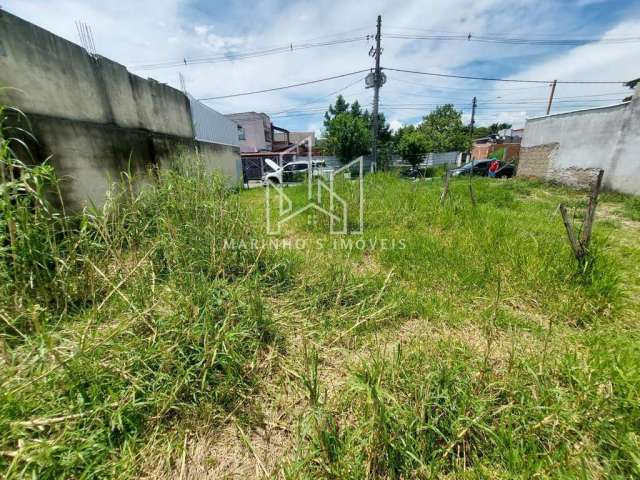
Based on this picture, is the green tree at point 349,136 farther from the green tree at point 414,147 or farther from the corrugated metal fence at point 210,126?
the corrugated metal fence at point 210,126

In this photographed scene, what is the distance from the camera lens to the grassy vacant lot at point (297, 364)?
103cm

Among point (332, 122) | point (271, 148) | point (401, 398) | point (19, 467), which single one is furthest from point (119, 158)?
point (271, 148)

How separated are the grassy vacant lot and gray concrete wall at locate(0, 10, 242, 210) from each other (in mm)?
1332

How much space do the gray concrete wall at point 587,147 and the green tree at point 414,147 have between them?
622 cm

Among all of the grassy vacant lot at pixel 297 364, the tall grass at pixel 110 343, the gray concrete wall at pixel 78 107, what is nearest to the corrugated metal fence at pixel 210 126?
the gray concrete wall at pixel 78 107

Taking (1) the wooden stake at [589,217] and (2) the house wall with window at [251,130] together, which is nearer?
(1) the wooden stake at [589,217]

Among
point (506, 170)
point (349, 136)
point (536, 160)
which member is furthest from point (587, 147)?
point (349, 136)

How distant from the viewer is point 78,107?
3.01 metres

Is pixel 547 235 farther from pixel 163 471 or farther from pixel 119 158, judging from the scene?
pixel 119 158

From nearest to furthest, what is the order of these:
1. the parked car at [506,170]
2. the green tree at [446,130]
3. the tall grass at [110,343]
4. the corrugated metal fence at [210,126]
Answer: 1. the tall grass at [110,343]
2. the corrugated metal fence at [210,126]
3. the parked car at [506,170]
4. the green tree at [446,130]

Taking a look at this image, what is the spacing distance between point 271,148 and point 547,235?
27.1 meters

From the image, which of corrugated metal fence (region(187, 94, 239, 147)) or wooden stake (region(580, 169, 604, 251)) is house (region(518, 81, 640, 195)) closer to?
wooden stake (region(580, 169, 604, 251))

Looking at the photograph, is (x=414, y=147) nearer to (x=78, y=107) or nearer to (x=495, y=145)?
(x=78, y=107)

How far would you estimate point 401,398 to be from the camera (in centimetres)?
125
